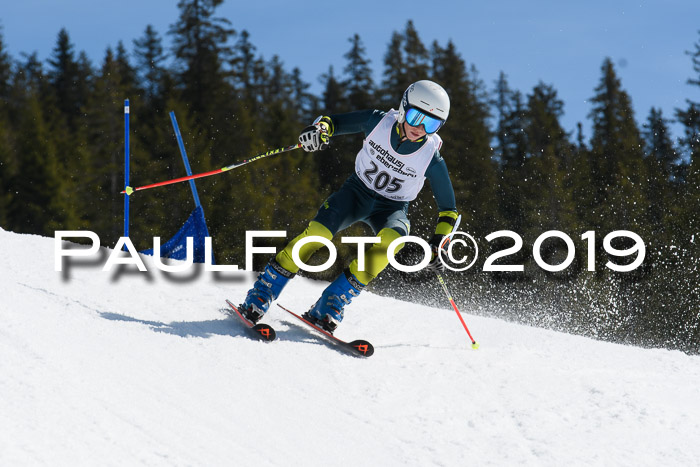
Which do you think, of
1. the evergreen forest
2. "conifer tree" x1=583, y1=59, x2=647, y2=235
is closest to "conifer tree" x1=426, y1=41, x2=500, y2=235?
the evergreen forest

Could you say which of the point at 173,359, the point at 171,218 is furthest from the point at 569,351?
the point at 171,218

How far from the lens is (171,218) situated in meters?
28.1

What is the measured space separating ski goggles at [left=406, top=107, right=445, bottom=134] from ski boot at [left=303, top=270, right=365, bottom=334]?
1.21 m

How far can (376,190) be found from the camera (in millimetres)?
4910

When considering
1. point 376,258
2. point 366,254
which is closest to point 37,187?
point 366,254

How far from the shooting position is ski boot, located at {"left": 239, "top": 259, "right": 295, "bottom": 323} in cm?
461

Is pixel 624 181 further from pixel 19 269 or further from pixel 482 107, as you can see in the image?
pixel 19 269

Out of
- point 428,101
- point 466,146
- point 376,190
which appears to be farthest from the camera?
point 466,146

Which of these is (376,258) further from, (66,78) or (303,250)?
(66,78)

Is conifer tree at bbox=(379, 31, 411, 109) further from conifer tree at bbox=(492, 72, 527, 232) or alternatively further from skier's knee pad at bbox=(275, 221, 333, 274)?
skier's knee pad at bbox=(275, 221, 333, 274)

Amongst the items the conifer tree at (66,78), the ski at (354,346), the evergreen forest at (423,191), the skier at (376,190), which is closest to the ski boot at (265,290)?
the skier at (376,190)

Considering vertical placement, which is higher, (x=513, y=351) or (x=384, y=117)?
(x=384, y=117)

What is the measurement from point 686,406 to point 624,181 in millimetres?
29286

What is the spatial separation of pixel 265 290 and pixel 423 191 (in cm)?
2532
